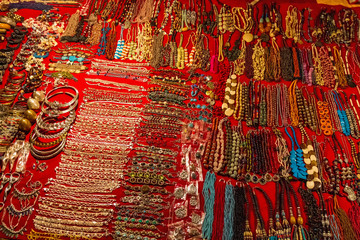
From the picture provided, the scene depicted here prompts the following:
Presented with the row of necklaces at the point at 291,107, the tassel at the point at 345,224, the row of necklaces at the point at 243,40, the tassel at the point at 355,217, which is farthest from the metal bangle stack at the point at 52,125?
the tassel at the point at 355,217

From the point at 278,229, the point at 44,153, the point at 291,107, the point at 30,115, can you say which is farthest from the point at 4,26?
the point at 278,229

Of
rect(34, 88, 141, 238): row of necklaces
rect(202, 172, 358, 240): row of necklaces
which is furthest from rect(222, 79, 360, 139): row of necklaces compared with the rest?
rect(34, 88, 141, 238): row of necklaces

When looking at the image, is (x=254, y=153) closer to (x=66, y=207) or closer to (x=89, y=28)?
(x=66, y=207)

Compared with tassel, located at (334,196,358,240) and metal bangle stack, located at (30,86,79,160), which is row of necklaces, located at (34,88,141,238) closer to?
metal bangle stack, located at (30,86,79,160)

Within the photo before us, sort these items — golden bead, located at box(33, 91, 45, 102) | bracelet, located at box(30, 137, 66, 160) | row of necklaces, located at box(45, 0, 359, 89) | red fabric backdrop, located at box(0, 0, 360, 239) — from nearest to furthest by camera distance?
red fabric backdrop, located at box(0, 0, 360, 239)
bracelet, located at box(30, 137, 66, 160)
golden bead, located at box(33, 91, 45, 102)
row of necklaces, located at box(45, 0, 359, 89)

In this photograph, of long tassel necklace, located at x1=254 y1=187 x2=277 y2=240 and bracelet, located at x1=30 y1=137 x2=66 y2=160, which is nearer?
long tassel necklace, located at x1=254 y1=187 x2=277 y2=240

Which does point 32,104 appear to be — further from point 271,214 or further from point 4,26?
point 271,214

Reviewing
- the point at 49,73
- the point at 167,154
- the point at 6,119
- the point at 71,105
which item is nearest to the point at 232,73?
the point at 167,154

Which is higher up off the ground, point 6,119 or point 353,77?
point 353,77

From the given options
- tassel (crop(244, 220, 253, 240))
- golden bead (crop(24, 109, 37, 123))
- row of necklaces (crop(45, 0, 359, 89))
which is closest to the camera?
tassel (crop(244, 220, 253, 240))

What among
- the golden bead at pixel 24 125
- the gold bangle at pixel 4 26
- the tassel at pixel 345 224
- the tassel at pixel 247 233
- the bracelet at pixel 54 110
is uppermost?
the gold bangle at pixel 4 26

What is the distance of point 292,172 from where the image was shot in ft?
8.48

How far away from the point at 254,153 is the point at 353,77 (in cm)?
177

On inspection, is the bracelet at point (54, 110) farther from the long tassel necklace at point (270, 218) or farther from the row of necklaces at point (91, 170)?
the long tassel necklace at point (270, 218)
